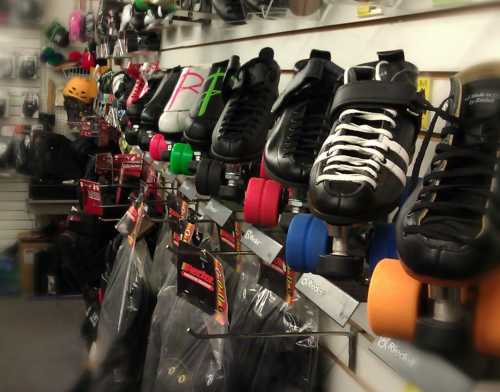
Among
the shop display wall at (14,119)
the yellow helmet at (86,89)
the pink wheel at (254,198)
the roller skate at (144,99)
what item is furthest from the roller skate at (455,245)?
the yellow helmet at (86,89)

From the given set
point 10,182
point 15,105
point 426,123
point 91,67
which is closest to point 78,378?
point 10,182

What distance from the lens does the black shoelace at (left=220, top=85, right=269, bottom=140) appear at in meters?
0.83

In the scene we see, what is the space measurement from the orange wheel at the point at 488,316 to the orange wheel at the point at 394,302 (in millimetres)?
54

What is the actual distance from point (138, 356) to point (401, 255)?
40.5 inches

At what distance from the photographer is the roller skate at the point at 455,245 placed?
0.39 metres

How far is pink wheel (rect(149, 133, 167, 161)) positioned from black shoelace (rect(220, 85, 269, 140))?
0.44 meters

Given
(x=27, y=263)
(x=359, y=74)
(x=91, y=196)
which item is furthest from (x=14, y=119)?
(x=91, y=196)

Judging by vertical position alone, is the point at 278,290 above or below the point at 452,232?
below

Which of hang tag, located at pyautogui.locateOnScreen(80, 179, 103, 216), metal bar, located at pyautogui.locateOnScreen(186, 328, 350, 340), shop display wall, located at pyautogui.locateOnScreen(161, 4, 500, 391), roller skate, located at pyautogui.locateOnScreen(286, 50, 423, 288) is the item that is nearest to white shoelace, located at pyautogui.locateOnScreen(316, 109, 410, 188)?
roller skate, located at pyautogui.locateOnScreen(286, 50, 423, 288)

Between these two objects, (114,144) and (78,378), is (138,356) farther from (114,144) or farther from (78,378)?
(114,144)

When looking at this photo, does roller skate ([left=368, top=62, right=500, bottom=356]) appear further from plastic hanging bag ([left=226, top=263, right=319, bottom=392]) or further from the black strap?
plastic hanging bag ([left=226, top=263, right=319, bottom=392])

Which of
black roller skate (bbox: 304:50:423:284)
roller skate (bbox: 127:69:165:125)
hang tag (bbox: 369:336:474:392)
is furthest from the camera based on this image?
roller skate (bbox: 127:69:165:125)

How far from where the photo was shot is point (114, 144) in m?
2.80

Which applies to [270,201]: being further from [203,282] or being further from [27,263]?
[27,263]
